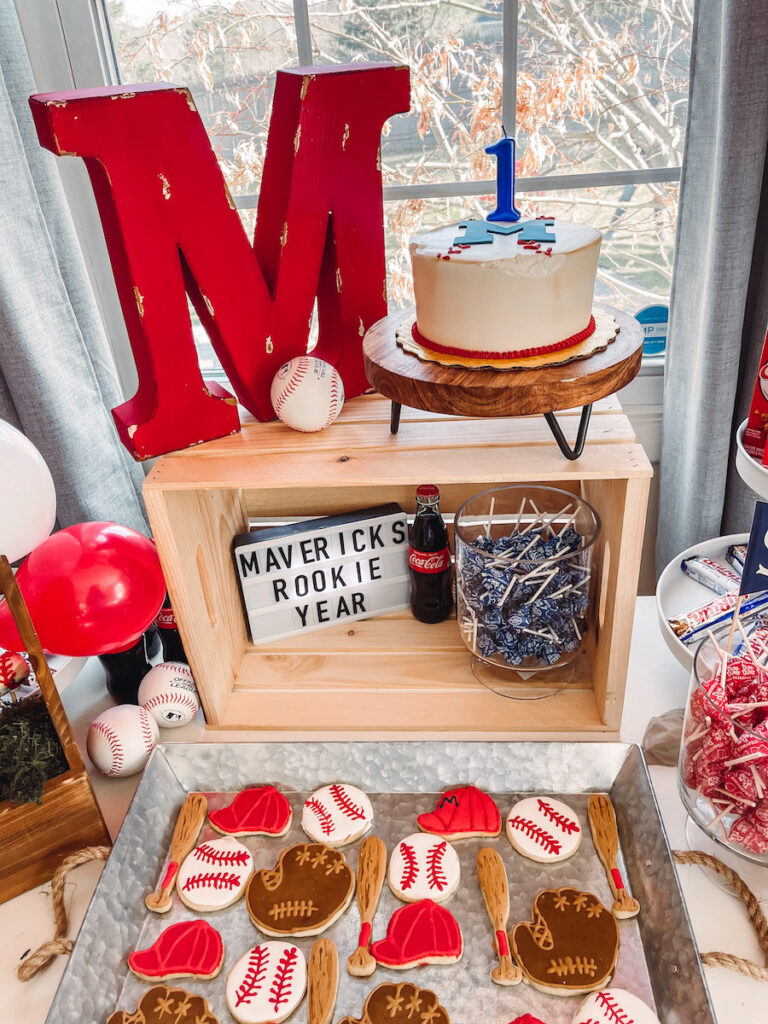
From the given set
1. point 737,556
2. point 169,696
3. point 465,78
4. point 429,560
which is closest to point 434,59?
point 465,78

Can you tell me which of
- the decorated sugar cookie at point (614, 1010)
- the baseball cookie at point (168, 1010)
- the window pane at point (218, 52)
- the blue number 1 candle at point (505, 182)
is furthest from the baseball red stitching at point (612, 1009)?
the window pane at point (218, 52)

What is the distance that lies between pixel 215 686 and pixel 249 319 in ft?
1.62

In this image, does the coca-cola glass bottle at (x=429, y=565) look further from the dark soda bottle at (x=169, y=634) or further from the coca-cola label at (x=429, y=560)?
the dark soda bottle at (x=169, y=634)

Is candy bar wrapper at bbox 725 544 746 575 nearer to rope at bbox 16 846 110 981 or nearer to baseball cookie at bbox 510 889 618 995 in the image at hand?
baseball cookie at bbox 510 889 618 995

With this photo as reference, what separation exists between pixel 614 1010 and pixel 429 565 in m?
0.59

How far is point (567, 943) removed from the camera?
78 cm

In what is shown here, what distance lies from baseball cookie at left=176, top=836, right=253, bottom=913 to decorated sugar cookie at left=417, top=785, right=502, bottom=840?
0.69 ft

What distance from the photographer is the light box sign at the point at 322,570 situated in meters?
1.15

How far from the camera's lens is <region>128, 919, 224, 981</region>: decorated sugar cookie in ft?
2.55

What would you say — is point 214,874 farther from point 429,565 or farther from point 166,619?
point 429,565

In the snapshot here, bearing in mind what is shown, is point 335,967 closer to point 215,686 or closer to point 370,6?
point 215,686

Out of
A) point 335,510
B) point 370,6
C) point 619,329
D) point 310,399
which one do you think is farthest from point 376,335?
point 370,6

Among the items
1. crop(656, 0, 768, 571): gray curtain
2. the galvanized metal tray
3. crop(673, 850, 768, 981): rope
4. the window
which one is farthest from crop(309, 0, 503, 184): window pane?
crop(673, 850, 768, 981): rope

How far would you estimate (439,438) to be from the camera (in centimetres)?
94
